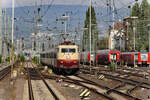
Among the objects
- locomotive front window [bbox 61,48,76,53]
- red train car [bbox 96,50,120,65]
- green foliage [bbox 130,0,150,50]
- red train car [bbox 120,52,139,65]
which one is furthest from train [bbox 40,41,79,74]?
green foliage [bbox 130,0,150,50]

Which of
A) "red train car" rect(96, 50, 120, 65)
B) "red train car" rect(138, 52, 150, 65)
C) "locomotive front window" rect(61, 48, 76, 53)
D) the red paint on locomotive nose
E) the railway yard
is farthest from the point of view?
"red train car" rect(96, 50, 120, 65)

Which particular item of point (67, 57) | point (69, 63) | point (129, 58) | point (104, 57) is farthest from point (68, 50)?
point (104, 57)

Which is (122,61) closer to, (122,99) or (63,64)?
(63,64)

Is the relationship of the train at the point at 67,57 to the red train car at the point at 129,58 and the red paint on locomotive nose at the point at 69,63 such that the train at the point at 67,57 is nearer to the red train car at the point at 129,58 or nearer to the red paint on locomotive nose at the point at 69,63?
the red paint on locomotive nose at the point at 69,63

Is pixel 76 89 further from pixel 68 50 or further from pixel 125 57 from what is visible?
pixel 125 57

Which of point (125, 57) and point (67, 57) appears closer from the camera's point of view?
point (67, 57)

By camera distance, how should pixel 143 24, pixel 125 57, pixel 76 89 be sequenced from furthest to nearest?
pixel 143 24 < pixel 125 57 < pixel 76 89

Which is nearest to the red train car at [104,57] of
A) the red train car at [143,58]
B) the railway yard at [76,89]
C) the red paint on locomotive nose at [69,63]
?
the red train car at [143,58]

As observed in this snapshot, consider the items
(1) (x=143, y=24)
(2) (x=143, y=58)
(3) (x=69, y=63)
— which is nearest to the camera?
(3) (x=69, y=63)

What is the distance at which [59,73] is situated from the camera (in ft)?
108

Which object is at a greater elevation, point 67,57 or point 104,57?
point 67,57

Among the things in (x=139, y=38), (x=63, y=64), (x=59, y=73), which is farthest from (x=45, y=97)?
(x=139, y=38)

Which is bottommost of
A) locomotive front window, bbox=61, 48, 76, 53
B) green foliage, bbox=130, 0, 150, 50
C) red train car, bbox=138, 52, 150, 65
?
red train car, bbox=138, 52, 150, 65

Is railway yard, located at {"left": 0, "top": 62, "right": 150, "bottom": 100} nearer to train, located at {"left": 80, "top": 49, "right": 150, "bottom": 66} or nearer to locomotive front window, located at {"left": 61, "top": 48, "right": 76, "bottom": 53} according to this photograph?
locomotive front window, located at {"left": 61, "top": 48, "right": 76, "bottom": 53}
